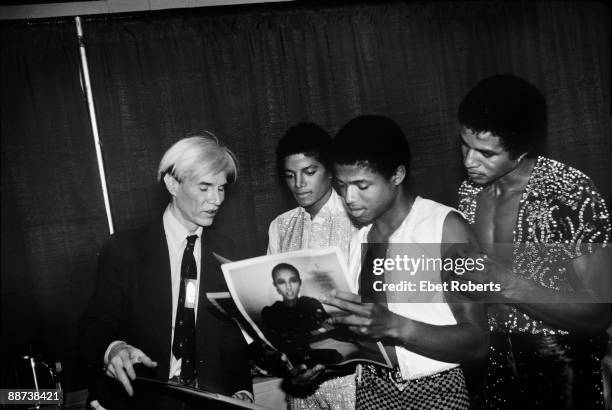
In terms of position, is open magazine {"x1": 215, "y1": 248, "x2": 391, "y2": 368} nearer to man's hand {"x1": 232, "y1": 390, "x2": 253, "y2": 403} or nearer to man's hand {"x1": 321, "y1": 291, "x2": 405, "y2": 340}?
man's hand {"x1": 321, "y1": 291, "x2": 405, "y2": 340}

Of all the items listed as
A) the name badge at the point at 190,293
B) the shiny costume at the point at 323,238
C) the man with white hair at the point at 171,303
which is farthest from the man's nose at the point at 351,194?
the name badge at the point at 190,293

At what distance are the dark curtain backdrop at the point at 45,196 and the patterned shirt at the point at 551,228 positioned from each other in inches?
50.7

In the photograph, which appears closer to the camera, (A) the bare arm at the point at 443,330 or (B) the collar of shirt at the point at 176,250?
(A) the bare arm at the point at 443,330

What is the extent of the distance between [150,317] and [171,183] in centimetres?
42

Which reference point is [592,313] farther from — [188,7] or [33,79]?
[33,79]

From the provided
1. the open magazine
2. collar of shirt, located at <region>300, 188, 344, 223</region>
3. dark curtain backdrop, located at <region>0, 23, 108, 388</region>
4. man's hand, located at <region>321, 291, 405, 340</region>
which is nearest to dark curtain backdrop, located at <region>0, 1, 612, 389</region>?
dark curtain backdrop, located at <region>0, 23, 108, 388</region>

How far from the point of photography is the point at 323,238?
1.66 m

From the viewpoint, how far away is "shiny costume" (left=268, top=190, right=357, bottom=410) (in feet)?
5.39

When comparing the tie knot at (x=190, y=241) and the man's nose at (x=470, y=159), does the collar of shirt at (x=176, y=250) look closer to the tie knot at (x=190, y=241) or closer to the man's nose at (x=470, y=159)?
the tie knot at (x=190, y=241)

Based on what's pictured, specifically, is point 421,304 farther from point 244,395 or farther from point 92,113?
point 92,113

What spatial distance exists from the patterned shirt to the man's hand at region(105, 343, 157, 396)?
1033 mm

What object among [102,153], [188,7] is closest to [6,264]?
[102,153]

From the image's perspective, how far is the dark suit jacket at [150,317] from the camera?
5.32 feet

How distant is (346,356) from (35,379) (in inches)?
39.4
